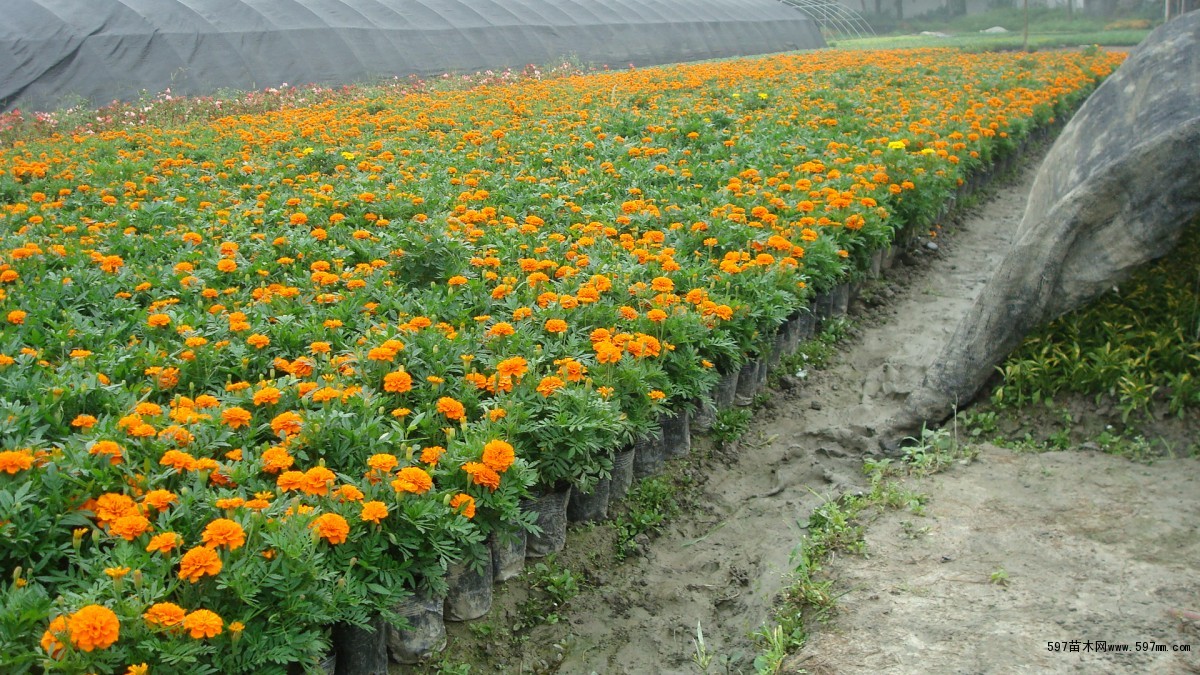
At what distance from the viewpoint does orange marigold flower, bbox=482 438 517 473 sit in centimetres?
310

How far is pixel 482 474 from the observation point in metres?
3.05

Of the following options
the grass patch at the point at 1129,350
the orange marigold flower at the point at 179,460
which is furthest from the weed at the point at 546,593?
the grass patch at the point at 1129,350

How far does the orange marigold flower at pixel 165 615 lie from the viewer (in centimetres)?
235

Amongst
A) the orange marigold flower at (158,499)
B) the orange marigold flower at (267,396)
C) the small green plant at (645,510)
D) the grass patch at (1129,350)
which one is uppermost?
the orange marigold flower at (267,396)

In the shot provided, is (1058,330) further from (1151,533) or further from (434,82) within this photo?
(434,82)

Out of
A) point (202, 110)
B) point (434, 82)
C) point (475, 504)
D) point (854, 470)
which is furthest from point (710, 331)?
point (434, 82)

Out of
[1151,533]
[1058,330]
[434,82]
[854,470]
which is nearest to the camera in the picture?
[1151,533]

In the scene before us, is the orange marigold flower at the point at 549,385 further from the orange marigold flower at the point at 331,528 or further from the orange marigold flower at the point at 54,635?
the orange marigold flower at the point at 54,635

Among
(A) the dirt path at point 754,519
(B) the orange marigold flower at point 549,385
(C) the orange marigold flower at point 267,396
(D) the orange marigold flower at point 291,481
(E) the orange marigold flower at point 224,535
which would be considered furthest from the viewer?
(B) the orange marigold flower at point 549,385

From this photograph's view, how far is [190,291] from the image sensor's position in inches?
188

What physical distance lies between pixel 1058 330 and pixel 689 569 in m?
2.37

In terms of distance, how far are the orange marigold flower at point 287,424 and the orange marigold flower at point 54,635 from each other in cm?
103

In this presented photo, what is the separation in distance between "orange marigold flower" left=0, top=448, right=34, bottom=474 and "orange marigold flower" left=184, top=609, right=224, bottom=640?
2.84 ft

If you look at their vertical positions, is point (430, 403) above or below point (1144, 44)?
below
